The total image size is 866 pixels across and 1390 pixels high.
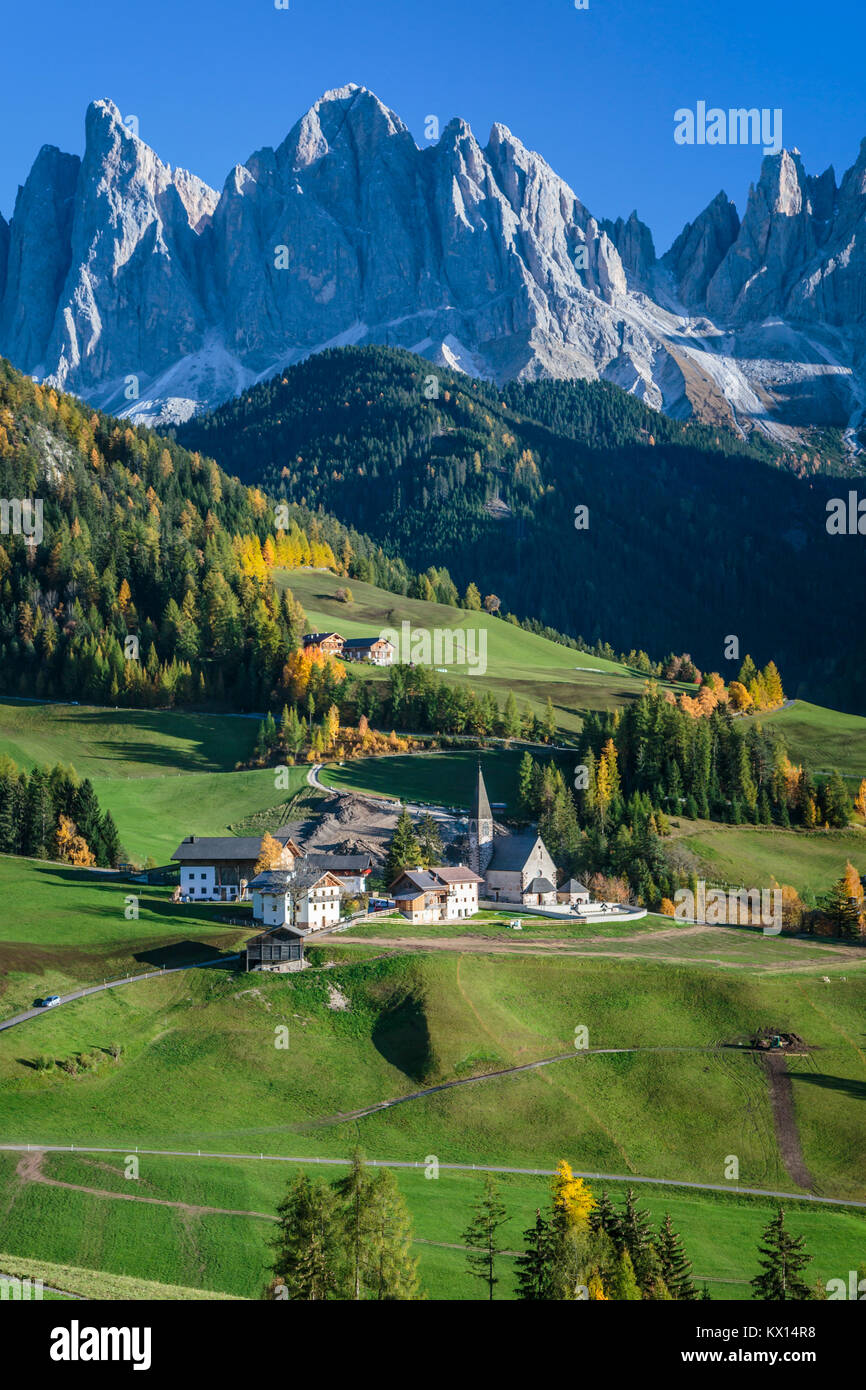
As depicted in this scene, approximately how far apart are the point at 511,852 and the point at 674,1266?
227 ft

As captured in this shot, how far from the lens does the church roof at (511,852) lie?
113 metres

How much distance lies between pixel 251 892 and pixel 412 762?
144ft

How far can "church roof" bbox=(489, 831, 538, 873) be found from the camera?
113125mm

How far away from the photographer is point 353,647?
187250 millimetres

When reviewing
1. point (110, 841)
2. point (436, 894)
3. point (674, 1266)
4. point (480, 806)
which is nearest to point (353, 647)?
point (480, 806)

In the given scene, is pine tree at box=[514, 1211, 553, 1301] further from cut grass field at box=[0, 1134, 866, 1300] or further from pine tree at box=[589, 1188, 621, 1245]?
cut grass field at box=[0, 1134, 866, 1300]

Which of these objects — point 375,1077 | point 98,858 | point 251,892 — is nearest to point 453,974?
point 375,1077

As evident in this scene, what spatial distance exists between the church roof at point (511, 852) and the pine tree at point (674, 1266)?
64.9 metres

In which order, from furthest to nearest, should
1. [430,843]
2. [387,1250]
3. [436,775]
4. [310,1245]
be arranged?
1. [436,775]
2. [430,843]
3. [387,1250]
4. [310,1245]

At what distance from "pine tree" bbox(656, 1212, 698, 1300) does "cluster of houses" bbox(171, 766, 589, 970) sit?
4353 centimetres

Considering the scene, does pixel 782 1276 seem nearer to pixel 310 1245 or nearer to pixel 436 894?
pixel 310 1245

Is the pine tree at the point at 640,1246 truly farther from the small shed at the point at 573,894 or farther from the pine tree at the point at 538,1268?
the small shed at the point at 573,894

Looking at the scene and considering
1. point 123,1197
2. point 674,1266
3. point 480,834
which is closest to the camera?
point 674,1266
